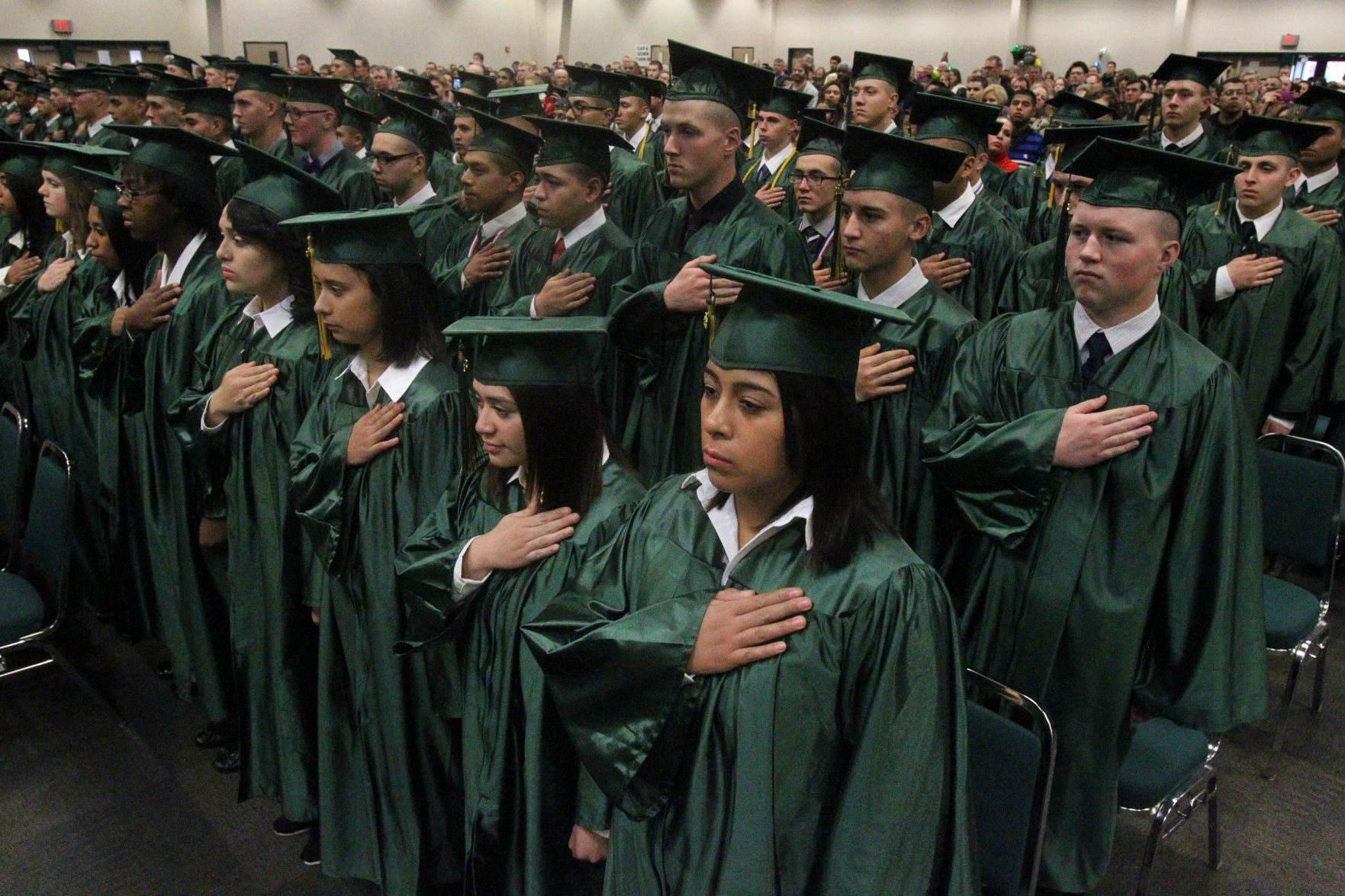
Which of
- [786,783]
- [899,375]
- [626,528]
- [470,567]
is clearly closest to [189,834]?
[470,567]

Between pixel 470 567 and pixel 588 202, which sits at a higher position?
pixel 588 202

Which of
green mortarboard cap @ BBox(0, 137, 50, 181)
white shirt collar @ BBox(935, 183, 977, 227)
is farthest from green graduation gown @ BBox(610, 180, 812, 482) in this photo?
green mortarboard cap @ BBox(0, 137, 50, 181)

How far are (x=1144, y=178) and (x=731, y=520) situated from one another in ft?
4.39

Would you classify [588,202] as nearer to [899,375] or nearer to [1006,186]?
[899,375]

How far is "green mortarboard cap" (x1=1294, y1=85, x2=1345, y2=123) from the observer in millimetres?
5375

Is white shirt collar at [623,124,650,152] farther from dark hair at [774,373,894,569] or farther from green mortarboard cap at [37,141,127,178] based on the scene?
dark hair at [774,373,894,569]

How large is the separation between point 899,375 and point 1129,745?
1.08m

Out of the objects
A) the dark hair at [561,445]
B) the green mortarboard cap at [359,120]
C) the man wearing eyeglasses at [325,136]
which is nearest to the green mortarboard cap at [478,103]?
the man wearing eyeglasses at [325,136]

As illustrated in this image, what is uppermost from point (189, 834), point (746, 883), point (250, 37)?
point (250, 37)

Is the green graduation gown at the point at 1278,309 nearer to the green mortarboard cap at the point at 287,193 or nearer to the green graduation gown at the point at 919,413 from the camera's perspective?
the green graduation gown at the point at 919,413

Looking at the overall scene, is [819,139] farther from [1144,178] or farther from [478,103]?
[1144,178]

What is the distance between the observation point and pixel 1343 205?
517cm

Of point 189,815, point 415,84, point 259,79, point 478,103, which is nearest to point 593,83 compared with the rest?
point 478,103

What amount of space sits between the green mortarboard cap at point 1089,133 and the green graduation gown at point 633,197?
229cm
